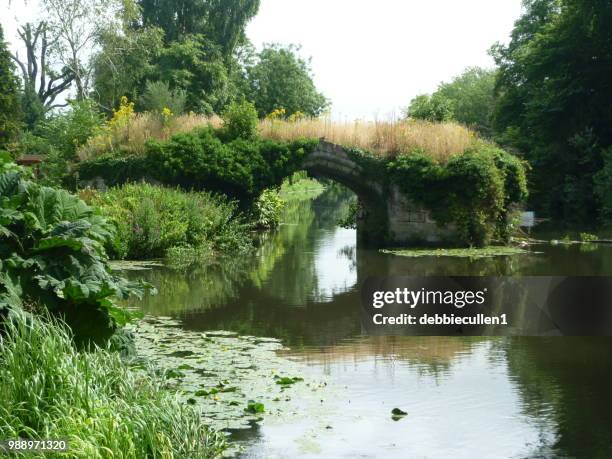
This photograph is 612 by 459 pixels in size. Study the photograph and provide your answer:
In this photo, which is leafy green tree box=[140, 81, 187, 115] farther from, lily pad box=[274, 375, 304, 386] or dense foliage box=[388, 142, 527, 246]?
lily pad box=[274, 375, 304, 386]

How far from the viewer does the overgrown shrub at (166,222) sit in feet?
60.2

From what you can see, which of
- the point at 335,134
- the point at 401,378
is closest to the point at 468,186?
the point at 335,134

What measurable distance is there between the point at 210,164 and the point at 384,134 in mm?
4977

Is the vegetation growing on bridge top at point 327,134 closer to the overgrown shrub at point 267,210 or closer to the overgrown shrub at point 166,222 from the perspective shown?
the overgrown shrub at point 166,222

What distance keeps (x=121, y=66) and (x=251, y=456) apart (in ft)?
133

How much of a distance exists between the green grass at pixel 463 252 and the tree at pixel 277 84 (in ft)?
123

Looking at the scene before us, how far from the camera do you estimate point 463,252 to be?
2019 cm

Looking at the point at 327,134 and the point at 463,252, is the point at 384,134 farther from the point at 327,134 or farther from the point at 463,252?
the point at 463,252

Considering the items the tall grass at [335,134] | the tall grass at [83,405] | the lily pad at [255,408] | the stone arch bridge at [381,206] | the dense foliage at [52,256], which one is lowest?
the lily pad at [255,408]

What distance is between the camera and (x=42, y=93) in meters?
60.6

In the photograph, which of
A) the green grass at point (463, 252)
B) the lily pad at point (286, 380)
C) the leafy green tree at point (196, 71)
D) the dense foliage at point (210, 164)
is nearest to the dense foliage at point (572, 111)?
the green grass at point (463, 252)

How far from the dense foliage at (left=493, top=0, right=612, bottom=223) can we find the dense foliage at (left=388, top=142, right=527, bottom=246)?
1106cm

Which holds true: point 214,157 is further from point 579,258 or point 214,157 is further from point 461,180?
point 579,258

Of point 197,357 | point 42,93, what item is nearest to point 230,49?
point 42,93
